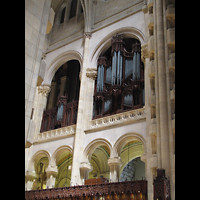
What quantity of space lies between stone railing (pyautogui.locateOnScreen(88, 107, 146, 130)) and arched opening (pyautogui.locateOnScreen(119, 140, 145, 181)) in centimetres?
288

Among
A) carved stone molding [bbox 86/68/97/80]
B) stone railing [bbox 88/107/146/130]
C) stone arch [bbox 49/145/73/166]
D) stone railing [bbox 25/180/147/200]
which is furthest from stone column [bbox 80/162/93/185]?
carved stone molding [bbox 86/68/97/80]

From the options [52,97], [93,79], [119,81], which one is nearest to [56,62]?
[52,97]

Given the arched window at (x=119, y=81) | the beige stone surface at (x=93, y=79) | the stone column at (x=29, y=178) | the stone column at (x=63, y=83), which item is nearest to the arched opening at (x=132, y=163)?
the beige stone surface at (x=93, y=79)

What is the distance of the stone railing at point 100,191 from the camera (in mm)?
11221

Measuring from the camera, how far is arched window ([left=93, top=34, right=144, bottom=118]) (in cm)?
1510

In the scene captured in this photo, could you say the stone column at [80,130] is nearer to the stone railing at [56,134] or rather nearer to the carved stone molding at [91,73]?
the carved stone molding at [91,73]

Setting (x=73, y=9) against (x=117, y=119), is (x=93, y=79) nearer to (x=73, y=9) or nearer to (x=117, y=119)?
(x=117, y=119)

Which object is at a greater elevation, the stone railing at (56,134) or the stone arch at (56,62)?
the stone arch at (56,62)

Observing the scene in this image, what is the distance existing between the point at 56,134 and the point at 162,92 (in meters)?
9.08

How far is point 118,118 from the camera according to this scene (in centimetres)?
1470

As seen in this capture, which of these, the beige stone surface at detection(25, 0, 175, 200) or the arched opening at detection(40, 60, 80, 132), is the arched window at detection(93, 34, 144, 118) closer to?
the beige stone surface at detection(25, 0, 175, 200)

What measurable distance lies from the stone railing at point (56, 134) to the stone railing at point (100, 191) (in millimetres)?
3802

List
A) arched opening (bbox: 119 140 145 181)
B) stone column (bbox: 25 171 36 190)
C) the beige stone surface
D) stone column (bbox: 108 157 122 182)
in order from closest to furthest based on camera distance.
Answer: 1. the beige stone surface
2. stone column (bbox: 108 157 122 182)
3. stone column (bbox: 25 171 36 190)
4. arched opening (bbox: 119 140 145 181)
